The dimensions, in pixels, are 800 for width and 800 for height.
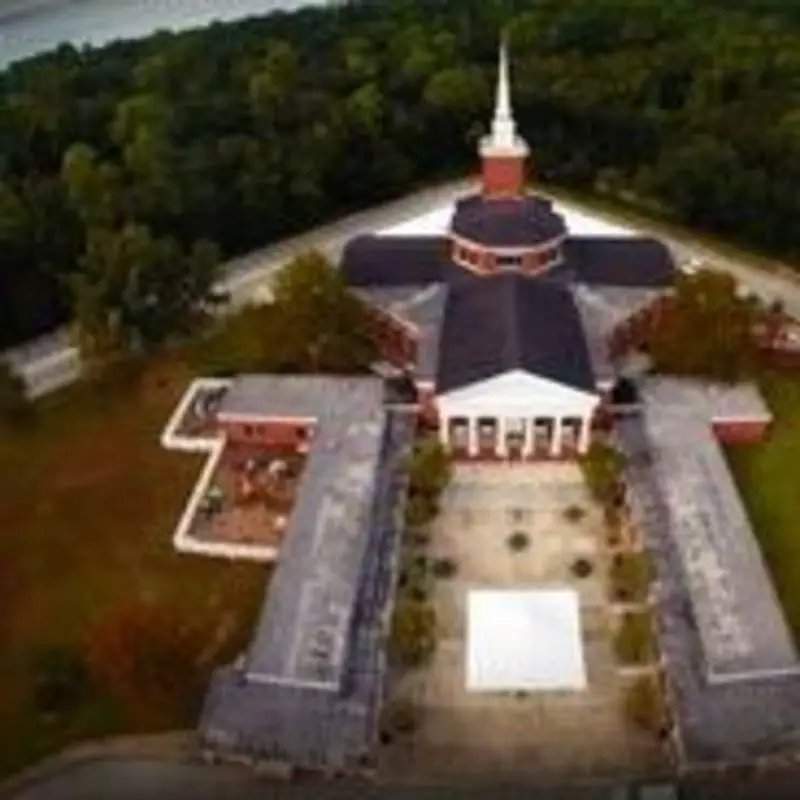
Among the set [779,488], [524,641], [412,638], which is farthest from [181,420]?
[779,488]

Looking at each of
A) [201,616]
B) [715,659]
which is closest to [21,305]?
[201,616]

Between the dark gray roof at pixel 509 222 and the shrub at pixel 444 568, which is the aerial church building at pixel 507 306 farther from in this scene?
the shrub at pixel 444 568

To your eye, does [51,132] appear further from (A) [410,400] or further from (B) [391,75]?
(A) [410,400]

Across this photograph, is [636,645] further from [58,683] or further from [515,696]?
[58,683]

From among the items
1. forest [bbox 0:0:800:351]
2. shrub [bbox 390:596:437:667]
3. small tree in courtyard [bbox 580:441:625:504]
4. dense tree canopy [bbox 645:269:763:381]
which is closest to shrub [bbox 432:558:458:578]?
shrub [bbox 390:596:437:667]

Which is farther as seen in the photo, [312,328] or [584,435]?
[312,328]

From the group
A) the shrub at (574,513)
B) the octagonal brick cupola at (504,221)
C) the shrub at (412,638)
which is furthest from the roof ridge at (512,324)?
the shrub at (412,638)

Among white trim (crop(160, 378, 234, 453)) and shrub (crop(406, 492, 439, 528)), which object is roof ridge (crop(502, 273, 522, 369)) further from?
white trim (crop(160, 378, 234, 453))
